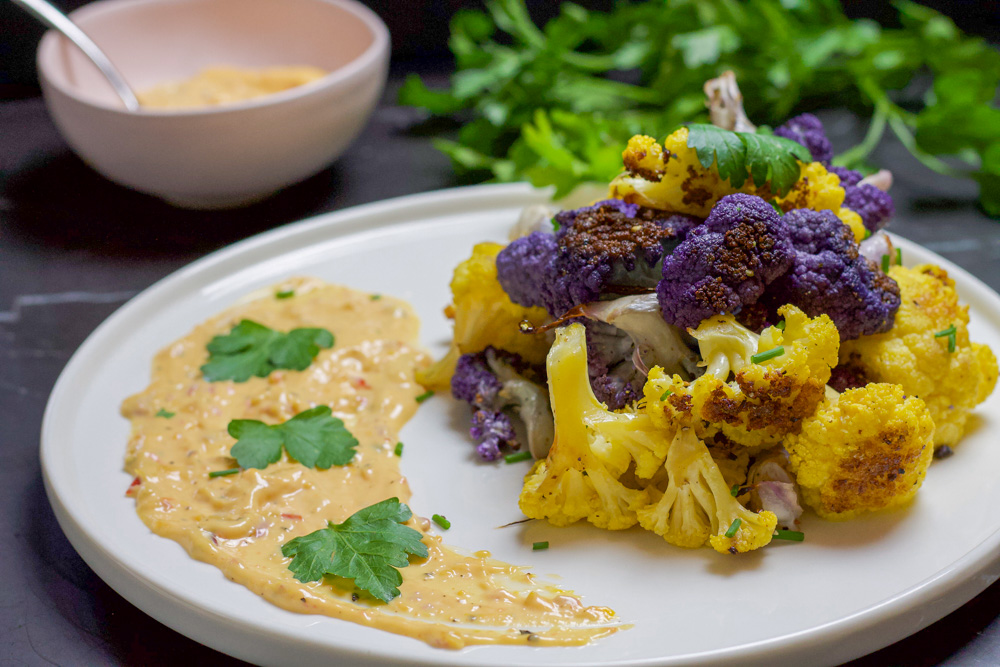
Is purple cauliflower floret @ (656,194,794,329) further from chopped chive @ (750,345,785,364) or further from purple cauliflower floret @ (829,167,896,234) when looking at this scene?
purple cauliflower floret @ (829,167,896,234)

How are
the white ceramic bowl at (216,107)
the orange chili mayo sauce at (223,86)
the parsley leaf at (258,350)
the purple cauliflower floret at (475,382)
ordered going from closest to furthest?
the purple cauliflower floret at (475,382) → the parsley leaf at (258,350) → the white ceramic bowl at (216,107) → the orange chili mayo sauce at (223,86)

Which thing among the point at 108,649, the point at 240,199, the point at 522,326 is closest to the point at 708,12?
the point at 240,199

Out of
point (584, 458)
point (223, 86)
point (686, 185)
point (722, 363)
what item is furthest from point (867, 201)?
point (223, 86)

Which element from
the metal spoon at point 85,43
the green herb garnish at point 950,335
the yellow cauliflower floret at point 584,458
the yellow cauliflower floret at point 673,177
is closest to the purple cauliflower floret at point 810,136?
the yellow cauliflower floret at point 673,177

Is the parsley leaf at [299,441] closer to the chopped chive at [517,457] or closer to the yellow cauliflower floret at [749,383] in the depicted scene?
the chopped chive at [517,457]

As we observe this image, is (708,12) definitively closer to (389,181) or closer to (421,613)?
(389,181)

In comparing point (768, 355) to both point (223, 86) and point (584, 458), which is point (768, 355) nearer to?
point (584, 458)
